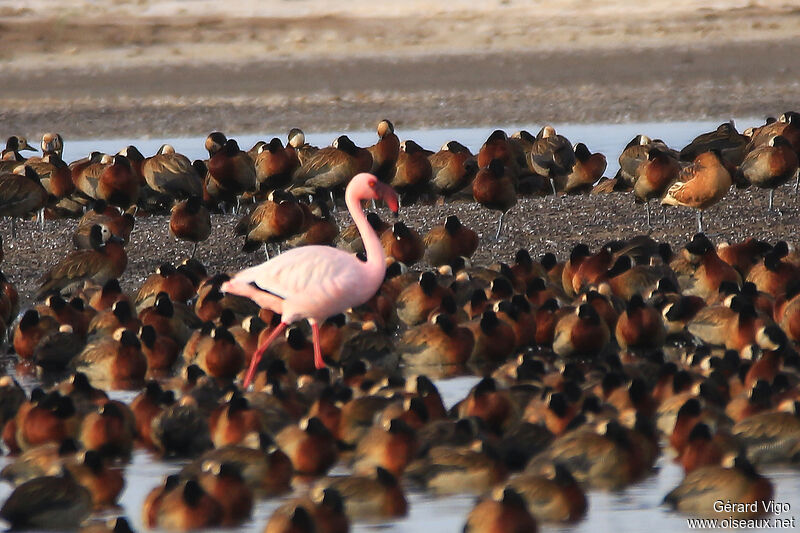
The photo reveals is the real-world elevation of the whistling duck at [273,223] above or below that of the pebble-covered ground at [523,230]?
above

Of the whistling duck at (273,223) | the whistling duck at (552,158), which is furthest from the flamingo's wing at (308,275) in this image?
the whistling duck at (552,158)

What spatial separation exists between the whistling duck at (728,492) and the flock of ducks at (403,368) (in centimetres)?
1

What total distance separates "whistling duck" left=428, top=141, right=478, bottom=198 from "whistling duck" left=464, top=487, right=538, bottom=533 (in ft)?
36.0

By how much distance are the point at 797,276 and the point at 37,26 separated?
88.9 ft

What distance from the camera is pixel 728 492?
334 inches

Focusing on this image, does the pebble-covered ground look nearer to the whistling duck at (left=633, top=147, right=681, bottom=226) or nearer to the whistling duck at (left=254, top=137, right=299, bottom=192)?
the whistling duck at (left=633, top=147, right=681, bottom=226)

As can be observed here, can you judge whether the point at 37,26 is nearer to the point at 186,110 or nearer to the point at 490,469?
the point at 186,110

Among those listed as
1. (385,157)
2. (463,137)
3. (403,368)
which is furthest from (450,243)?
(463,137)

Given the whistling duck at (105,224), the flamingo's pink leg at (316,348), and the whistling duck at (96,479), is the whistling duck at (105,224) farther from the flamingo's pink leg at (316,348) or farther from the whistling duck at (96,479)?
the whistling duck at (96,479)

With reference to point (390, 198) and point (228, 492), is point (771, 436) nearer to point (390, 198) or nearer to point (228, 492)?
point (228, 492)

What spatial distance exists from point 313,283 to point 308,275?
0.07 meters

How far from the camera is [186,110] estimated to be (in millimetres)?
30375

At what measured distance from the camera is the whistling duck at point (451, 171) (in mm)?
18844

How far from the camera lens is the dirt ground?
1166 inches
